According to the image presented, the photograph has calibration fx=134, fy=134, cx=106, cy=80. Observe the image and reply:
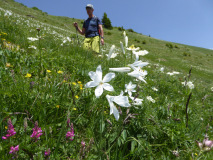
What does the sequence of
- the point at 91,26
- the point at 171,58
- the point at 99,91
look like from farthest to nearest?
the point at 171,58 < the point at 91,26 < the point at 99,91

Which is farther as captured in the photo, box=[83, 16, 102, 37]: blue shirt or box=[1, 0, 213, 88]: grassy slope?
box=[1, 0, 213, 88]: grassy slope

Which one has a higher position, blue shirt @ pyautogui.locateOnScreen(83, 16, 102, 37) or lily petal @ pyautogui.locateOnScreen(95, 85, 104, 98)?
blue shirt @ pyautogui.locateOnScreen(83, 16, 102, 37)

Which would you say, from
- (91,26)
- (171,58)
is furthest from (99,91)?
(171,58)

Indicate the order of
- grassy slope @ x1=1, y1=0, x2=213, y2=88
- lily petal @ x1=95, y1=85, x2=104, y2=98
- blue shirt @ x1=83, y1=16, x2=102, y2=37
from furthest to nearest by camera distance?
grassy slope @ x1=1, y1=0, x2=213, y2=88 < blue shirt @ x1=83, y1=16, x2=102, y2=37 < lily petal @ x1=95, y1=85, x2=104, y2=98

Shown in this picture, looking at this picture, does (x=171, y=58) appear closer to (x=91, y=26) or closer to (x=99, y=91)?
(x=91, y=26)

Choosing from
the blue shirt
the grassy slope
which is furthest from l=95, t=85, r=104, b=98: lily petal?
the grassy slope

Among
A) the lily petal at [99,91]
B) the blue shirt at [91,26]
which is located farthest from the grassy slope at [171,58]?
the lily petal at [99,91]

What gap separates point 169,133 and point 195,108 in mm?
1695

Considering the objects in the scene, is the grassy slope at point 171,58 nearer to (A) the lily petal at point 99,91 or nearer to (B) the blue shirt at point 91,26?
(B) the blue shirt at point 91,26

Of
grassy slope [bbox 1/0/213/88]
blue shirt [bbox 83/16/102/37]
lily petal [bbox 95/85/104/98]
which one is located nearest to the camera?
lily petal [bbox 95/85/104/98]

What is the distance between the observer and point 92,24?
6711mm

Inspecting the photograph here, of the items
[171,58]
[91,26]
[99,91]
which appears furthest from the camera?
[171,58]

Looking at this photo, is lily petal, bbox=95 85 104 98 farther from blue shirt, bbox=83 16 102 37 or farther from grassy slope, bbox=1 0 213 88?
grassy slope, bbox=1 0 213 88

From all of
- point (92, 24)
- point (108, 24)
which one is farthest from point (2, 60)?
point (108, 24)
